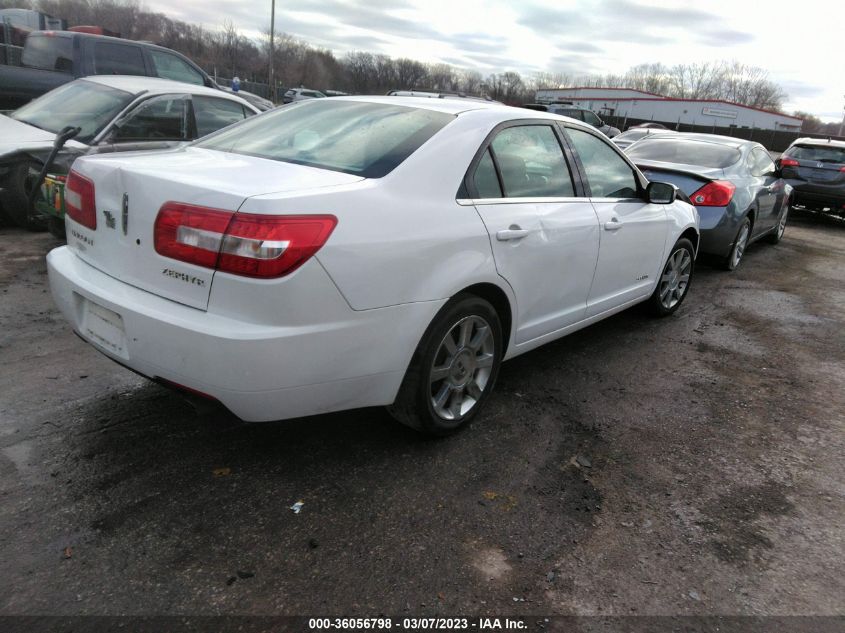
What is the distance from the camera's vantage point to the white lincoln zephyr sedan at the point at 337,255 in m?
2.24

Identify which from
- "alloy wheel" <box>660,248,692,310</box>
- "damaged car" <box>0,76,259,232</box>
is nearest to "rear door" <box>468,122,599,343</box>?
"alloy wheel" <box>660,248,692,310</box>

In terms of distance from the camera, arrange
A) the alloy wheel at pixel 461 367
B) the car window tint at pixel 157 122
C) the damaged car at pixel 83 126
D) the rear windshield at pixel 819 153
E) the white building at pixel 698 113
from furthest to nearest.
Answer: the white building at pixel 698 113, the rear windshield at pixel 819 153, the car window tint at pixel 157 122, the damaged car at pixel 83 126, the alloy wheel at pixel 461 367

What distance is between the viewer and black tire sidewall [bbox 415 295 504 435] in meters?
2.77

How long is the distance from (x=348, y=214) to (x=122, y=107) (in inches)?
194

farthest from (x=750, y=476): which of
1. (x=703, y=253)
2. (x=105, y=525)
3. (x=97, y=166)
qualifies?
(x=703, y=253)

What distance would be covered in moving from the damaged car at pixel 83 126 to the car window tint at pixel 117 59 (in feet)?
5.20

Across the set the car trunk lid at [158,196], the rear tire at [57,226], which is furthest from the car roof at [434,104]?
the rear tire at [57,226]

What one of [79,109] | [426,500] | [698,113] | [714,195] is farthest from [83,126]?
[698,113]

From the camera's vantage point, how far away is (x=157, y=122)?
6.23 meters

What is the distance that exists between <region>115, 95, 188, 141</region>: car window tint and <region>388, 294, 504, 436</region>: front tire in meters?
4.61

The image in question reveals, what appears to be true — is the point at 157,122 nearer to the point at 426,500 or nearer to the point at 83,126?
the point at 83,126

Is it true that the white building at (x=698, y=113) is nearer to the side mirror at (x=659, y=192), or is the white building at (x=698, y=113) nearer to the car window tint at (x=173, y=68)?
the car window tint at (x=173, y=68)

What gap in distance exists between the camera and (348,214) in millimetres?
2367

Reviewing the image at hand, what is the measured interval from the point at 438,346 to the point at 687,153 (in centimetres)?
631
